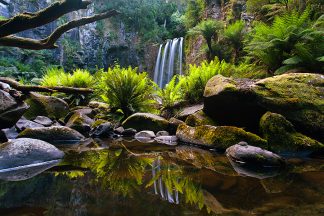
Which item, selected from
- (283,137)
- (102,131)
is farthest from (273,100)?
(102,131)

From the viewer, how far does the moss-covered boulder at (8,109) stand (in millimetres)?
5066

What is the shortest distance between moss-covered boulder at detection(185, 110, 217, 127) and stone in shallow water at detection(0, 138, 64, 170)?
121 inches

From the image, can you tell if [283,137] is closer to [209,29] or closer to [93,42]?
[209,29]

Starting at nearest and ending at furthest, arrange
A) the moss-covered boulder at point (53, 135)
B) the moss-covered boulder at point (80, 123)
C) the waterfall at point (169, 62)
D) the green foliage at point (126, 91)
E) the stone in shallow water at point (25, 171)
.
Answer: the stone in shallow water at point (25, 171), the moss-covered boulder at point (53, 135), the moss-covered boulder at point (80, 123), the green foliage at point (126, 91), the waterfall at point (169, 62)

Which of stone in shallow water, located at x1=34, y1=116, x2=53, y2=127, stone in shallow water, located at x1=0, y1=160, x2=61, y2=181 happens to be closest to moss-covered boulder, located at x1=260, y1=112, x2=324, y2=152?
stone in shallow water, located at x1=0, y1=160, x2=61, y2=181

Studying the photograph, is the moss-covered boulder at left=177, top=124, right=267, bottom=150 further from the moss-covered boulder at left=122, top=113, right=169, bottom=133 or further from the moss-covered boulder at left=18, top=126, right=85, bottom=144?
the moss-covered boulder at left=18, top=126, right=85, bottom=144

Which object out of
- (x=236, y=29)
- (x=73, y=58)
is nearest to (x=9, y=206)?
(x=236, y=29)

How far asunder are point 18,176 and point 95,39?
70.5ft

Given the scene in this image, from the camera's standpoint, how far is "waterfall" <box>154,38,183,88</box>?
1608 cm

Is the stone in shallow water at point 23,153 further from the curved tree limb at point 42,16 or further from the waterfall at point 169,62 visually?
the waterfall at point 169,62

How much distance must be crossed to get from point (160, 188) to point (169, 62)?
14308 mm

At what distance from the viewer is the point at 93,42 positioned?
77.1ft

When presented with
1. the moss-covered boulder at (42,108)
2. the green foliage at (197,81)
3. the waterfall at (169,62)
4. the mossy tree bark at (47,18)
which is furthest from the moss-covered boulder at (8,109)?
the waterfall at (169,62)

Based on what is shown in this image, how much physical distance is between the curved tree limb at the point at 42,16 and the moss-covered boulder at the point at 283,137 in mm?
3276
